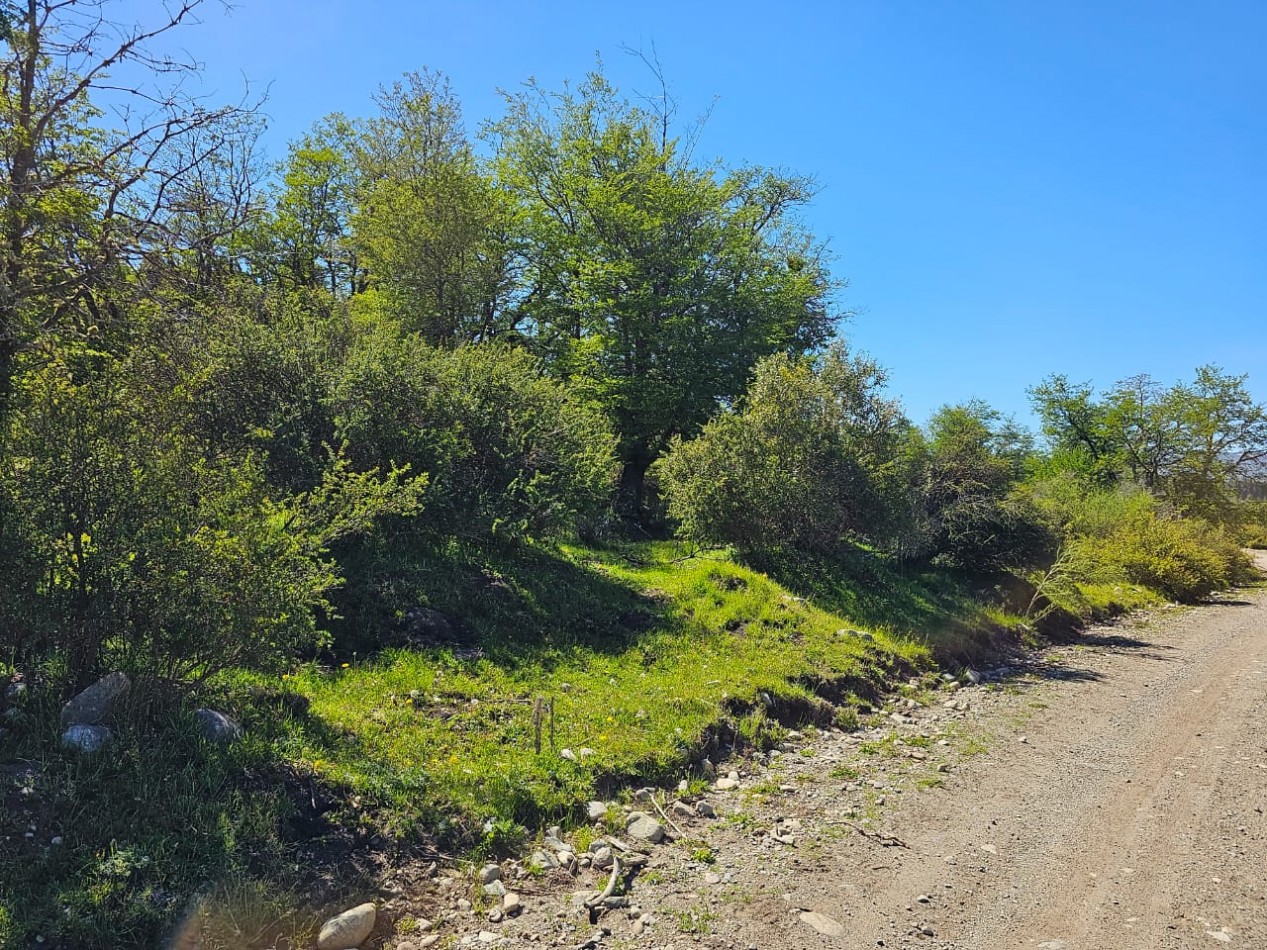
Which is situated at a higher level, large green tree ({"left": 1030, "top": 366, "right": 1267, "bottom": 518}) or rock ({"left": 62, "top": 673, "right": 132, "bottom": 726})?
large green tree ({"left": 1030, "top": 366, "right": 1267, "bottom": 518})

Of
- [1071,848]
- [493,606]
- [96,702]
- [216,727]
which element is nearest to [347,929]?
[216,727]

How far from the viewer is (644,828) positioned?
224 inches

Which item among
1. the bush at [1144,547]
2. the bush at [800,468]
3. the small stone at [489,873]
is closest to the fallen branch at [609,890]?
the small stone at [489,873]

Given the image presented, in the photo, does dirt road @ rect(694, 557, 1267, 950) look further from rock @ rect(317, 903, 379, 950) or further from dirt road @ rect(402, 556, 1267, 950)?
rock @ rect(317, 903, 379, 950)

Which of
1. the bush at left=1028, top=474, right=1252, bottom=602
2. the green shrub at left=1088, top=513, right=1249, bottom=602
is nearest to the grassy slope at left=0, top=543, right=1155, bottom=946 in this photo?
the bush at left=1028, top=474, right=1252, bottom=602

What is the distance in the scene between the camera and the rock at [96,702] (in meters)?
4.93

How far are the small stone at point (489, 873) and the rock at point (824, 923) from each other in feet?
6.90

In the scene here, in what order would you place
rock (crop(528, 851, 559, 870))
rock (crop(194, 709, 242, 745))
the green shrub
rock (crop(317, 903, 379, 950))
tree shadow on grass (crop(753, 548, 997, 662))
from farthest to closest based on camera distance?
the green shrub → tree shadow on grass (crop(753, 548, 997, 662)) → rock (crop(194, 709, 242, 745)) → rock (crop(528, 851, 559, 870)) → rock (crop(317, 903, 379, 950))

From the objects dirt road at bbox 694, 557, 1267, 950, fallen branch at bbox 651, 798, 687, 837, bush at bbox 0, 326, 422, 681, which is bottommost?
fallen branch at bbox 651, 798, 687, 837

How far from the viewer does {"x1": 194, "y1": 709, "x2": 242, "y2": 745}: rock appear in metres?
5.22

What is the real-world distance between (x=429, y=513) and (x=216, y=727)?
5813 millimetres

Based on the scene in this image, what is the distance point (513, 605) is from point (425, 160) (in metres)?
19.4

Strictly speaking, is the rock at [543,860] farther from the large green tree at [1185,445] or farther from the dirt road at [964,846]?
the large green tree at [1185,445]

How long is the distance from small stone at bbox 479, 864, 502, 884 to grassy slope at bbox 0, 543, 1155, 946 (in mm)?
255
